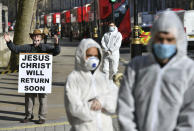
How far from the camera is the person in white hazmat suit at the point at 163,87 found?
129 inches

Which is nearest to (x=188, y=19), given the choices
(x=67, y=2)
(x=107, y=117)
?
(x=107, y=117)

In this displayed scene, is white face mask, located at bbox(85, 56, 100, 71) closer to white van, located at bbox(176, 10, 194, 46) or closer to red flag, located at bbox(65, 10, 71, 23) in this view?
white van, located at bbox(176, 10, 194, 46)

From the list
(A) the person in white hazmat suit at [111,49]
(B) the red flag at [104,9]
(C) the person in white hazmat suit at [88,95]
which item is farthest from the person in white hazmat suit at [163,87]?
(B) the red flag at [104,9]

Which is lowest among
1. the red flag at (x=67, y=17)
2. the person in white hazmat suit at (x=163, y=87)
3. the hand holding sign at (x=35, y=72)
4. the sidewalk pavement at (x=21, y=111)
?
the sidewalk pavement at (x=21, y=111)

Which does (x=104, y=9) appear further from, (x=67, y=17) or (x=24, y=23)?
(x=67, y=17)

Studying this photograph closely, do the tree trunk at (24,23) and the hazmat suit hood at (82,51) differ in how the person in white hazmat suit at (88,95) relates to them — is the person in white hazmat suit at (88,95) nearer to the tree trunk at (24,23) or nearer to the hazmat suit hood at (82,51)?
the hazmat suit hood at (82,51)

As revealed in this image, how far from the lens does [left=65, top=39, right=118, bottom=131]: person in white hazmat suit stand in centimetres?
448

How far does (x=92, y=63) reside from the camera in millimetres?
4488

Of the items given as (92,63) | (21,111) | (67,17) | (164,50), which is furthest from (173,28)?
(67,17)

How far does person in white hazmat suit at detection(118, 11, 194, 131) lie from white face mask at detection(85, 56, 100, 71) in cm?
111

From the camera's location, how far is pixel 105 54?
14.1 meters

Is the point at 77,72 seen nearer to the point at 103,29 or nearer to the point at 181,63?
the point at 181,63

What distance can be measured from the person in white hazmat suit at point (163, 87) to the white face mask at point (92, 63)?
111cm

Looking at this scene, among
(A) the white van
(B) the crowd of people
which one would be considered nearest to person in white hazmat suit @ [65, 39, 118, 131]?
(B) the crowd of people
